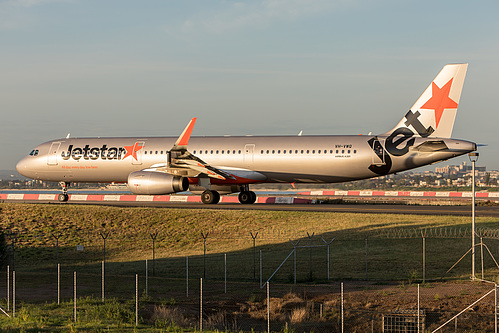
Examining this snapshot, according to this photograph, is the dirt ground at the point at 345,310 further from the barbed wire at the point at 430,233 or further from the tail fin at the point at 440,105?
the tail fin at the point at 440,105

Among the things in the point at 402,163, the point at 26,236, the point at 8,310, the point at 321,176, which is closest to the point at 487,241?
the point at 402,163

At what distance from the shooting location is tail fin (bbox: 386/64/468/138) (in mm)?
37781

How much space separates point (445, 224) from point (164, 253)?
15.6 m

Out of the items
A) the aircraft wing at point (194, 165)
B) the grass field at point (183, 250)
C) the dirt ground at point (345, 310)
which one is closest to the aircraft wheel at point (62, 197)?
the grass field at point (183, 250)

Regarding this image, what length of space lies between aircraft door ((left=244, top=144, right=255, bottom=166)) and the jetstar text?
932 cm

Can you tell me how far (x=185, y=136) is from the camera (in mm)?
39469

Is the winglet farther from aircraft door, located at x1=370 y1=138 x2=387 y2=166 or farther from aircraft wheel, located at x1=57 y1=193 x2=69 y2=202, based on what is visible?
aircraft wheel, located at x1=57 y1=193 x2=69 y2=202

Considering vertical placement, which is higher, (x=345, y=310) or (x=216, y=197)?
(x=216, y=197)

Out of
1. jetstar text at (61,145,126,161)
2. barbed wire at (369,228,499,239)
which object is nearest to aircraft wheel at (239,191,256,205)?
jetstar text at (61,145,126,161)

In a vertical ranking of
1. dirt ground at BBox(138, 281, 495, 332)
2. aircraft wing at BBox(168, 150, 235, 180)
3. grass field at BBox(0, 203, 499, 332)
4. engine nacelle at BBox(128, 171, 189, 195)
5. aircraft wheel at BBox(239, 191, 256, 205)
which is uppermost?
aircraft wing at BBox(168, 150, 235, 180)

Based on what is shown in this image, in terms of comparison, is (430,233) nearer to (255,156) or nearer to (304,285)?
(304,285)

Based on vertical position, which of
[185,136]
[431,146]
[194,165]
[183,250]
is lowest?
[183,250]

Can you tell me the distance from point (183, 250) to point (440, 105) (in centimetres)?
1869

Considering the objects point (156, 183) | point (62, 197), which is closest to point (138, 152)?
point (156, 183)
